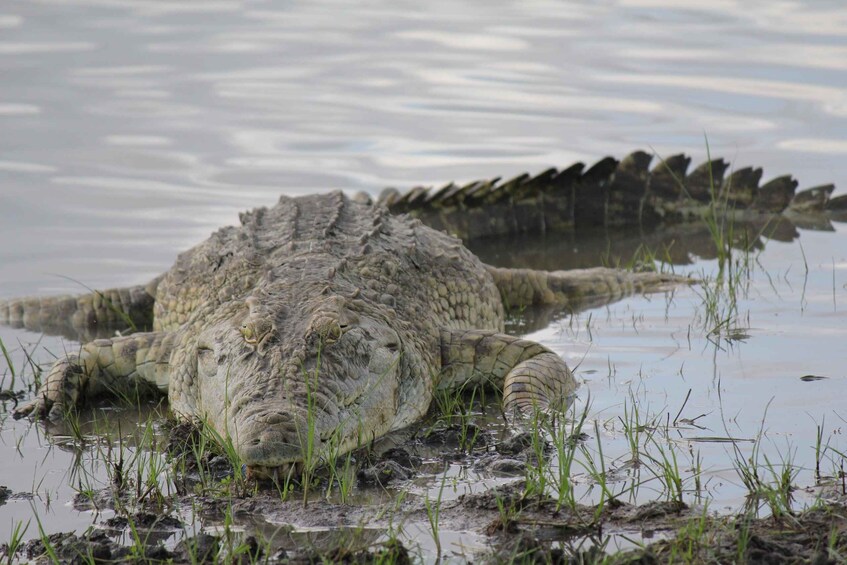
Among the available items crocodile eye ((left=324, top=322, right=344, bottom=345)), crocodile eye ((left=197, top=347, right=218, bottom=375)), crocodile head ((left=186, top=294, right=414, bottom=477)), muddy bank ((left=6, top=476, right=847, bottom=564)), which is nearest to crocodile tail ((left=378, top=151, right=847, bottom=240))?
crocodile head ((left=186, top=294, right=414, bottom=477))

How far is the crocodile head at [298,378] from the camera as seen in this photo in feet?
15.1

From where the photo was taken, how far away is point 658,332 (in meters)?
7.12

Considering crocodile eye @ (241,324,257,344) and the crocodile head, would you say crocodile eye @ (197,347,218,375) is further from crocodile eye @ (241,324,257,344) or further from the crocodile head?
crocodile eye @ (241,324,257,344)

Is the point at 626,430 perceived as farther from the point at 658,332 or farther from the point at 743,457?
the point at 658,332

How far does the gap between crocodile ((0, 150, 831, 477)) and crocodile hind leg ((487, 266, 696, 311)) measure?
0.03ft

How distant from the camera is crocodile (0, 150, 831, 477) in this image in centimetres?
495

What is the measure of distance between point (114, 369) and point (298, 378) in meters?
1.67

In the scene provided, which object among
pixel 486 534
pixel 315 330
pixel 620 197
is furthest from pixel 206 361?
pixel 620 197

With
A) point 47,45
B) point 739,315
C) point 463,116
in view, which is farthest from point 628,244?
point 47,45

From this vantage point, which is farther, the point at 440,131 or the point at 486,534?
the point at 440,131

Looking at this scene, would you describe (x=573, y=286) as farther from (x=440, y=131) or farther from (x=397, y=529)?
(x=440, y=131)

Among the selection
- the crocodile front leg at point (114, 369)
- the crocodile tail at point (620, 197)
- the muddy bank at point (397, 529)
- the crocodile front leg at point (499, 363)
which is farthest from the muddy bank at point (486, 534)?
the crocodile tail at point (620, 197)

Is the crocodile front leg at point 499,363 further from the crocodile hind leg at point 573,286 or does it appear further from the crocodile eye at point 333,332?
the crocodile hind leg at point 573,286

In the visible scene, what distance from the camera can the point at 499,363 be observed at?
6.18 m
